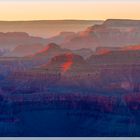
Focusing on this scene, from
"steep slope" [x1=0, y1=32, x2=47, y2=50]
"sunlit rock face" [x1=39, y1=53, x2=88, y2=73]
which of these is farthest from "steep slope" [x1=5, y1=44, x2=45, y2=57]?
"sunlit rock face" [x1=39, y1=53, x2=88, y2=73]

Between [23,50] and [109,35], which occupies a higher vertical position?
[109,35]

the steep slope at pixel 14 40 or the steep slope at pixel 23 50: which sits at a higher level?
the steep slope at pixel 14 40

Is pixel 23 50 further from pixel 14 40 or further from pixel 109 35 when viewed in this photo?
pixel 109 35

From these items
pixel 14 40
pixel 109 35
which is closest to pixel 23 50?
pixel 14 40

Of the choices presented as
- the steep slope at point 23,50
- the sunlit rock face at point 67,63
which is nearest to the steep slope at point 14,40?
the steep slope at point 23,50

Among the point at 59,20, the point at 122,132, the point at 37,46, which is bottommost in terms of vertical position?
the point at 122,132

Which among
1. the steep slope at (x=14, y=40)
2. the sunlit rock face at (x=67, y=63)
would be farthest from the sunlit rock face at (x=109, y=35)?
the steep slope at (x=14, y=40)

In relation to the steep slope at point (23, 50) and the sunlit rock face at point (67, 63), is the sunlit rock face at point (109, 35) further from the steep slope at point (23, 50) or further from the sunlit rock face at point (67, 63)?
the steep slope at point (23, 50)

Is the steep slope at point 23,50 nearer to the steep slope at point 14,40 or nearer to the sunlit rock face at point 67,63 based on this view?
the steep slope at point 14,40

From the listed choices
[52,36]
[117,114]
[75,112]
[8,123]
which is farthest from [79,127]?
[52,36]

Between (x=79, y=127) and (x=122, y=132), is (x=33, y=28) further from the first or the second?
(x=122, y=132)

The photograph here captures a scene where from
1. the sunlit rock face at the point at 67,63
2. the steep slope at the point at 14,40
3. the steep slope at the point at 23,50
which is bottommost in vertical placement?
the sunlit rock face at the point at 67,63
